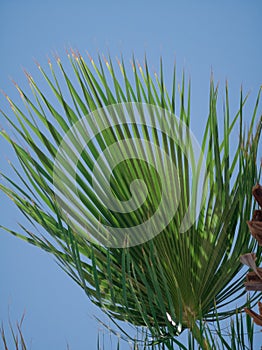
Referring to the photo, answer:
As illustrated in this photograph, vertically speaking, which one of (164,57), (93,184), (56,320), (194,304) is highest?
(164,57)

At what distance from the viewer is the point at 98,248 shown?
0.98m

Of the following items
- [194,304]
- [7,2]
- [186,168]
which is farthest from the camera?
[7,2]

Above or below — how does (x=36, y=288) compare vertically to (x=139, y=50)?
below

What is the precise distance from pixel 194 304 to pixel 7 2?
387cm

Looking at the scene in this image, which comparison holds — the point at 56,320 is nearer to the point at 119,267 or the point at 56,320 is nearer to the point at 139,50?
the point at 139,50

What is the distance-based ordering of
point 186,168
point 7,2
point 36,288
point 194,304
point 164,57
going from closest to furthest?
point 194,304 < point 186,168 < point 7,2 < point 164,57 < point 36,288

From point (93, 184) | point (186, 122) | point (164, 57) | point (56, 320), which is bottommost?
point (93, 184)

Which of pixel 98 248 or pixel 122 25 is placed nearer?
pixel 98 248

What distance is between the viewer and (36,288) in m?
5.28

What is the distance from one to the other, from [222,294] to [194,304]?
0.08m

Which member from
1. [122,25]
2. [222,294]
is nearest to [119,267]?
[222,294]

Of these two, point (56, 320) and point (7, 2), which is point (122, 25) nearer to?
point (7, 2)

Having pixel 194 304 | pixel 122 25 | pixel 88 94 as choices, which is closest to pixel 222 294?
pixel 194 304

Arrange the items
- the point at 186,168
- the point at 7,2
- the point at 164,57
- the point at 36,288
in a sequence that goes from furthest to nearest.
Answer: the point at 36,288 < the point at 164,57 < the point at 7,2 < the point at 186,168
